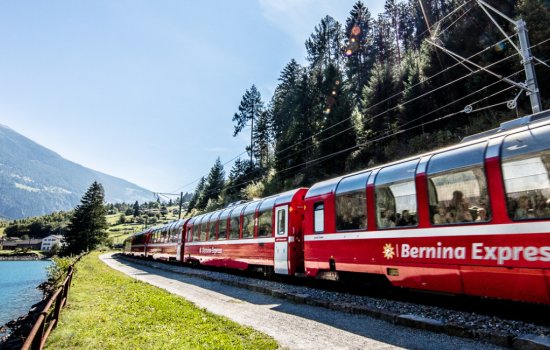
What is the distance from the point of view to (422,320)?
597cm

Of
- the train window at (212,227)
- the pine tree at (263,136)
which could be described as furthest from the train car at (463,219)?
the pine tree at (263,136)

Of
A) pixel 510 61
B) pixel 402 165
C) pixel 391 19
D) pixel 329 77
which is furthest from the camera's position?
pixel 391 19

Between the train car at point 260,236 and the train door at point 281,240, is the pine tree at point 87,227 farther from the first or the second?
the train door at point 281,240

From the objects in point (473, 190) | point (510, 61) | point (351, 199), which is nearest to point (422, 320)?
point (473, 190)

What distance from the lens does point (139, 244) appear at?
146ft

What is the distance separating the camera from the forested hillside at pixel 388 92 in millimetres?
23500

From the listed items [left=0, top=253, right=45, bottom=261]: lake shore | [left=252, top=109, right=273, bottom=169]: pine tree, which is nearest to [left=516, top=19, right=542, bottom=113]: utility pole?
[left=252, top=109, right=273, bottom=169]: pine tree

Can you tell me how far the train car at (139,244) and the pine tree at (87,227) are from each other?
1946cm

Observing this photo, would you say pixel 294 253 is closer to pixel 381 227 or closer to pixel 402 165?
pixel 381 227

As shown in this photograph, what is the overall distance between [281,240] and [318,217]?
8.00ft

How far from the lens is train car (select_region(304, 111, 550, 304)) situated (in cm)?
592

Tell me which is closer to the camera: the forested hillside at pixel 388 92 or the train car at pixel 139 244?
the forested hillside at pixel 388 92

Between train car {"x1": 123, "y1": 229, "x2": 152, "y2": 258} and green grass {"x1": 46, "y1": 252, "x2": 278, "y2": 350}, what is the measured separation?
3144cm

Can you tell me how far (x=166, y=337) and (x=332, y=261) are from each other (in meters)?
5.89
